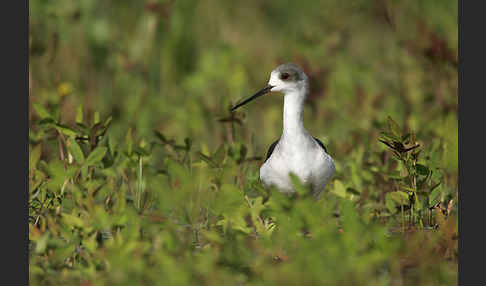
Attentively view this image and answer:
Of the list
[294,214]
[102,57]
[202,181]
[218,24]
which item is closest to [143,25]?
[102,57]

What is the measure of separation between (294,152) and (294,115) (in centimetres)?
31

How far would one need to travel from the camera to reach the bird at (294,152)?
4977mm

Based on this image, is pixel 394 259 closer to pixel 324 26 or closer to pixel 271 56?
pixel 324 26

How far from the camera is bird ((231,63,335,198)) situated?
196 inches

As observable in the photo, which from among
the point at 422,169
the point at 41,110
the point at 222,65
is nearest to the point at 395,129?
the point at 422,169

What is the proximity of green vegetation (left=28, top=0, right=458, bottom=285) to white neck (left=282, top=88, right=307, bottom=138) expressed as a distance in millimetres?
498

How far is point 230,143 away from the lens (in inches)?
268

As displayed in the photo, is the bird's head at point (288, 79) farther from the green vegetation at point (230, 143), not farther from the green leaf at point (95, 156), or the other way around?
the green leaf at point (95, 156)

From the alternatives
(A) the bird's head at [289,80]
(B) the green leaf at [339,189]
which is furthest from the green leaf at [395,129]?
(B) the green leaf at [339,189]

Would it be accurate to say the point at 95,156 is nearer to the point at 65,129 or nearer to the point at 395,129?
the point at 65,129

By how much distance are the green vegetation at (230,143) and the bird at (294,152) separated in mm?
197

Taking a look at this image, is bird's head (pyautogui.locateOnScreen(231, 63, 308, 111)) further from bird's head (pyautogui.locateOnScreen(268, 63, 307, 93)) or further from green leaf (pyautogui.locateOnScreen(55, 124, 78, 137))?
green leaf (pyautogui.locateOnScreen(55, 124, 78, 137))

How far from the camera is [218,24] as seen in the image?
10.5 meters

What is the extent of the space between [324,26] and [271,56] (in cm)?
132
